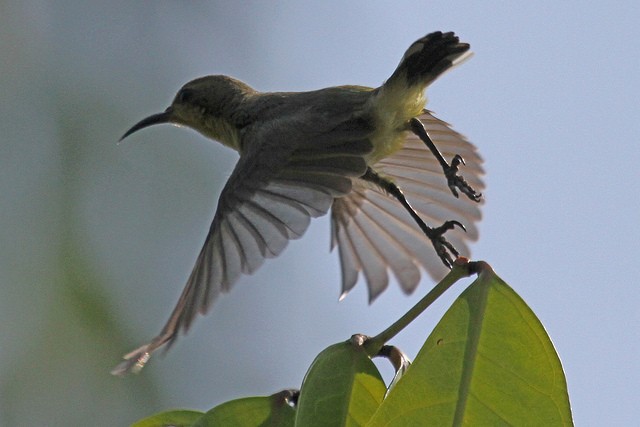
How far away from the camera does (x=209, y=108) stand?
4891 mm

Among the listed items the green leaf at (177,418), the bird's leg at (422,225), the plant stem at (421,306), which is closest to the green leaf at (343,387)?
the plant stem at (421,306)

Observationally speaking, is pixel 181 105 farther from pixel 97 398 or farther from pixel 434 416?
pixel 434 416

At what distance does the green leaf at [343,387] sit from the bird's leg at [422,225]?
1.29 metres

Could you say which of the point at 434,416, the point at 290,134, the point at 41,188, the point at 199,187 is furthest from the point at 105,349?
the point at 434,416

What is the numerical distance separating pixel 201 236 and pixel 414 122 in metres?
2.43

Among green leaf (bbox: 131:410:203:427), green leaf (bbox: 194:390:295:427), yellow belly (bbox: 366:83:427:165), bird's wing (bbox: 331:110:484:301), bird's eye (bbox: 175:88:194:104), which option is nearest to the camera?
green leaf (bbox: 194:390:295:427)

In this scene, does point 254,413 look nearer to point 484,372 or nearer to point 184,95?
point 484,372

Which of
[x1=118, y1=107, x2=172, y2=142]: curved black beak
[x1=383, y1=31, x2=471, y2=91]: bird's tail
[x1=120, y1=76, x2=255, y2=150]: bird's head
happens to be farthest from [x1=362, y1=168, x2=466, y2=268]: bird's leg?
[x1=118, y1=107, x2=172, y2=142]: curved black beak

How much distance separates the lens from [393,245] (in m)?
4.36

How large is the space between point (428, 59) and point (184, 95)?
5.26 ft

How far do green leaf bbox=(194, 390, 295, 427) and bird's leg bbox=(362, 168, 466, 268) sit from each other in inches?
50.1

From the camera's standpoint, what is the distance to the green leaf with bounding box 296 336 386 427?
214cm

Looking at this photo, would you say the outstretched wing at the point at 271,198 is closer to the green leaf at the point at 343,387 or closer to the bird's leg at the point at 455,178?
the bird's leg at the point at 455,178

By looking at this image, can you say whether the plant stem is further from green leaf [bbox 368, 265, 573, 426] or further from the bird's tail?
the bird's tail
